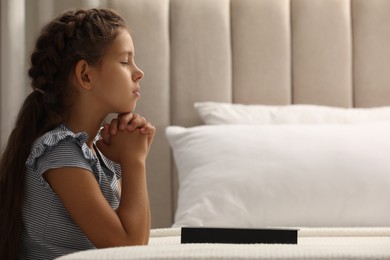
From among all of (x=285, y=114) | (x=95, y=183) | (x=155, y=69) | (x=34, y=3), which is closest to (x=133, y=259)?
(x=95, y=183)

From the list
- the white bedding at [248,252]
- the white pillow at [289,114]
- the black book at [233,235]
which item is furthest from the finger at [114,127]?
the white pillow at [289,114]

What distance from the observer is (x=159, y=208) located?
2.81 meters

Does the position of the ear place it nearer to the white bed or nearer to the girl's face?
the girl's face

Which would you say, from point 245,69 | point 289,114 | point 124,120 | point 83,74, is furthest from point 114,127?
point 245,69

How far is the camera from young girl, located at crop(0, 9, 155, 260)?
1.52 metres

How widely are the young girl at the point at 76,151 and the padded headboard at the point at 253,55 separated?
1073 mm

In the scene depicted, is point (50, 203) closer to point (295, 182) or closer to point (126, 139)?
point (126, 139)

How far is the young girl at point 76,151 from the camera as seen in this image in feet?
5.00

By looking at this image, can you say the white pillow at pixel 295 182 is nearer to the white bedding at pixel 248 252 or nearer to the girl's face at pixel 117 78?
the girl's face at pixel 117 78

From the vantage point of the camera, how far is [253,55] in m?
2.87

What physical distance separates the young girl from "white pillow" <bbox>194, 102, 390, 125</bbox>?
0.93 metres

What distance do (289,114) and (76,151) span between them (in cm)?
123

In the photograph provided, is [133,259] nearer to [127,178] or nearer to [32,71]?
[127,178]

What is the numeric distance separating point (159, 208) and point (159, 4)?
0.73 m
